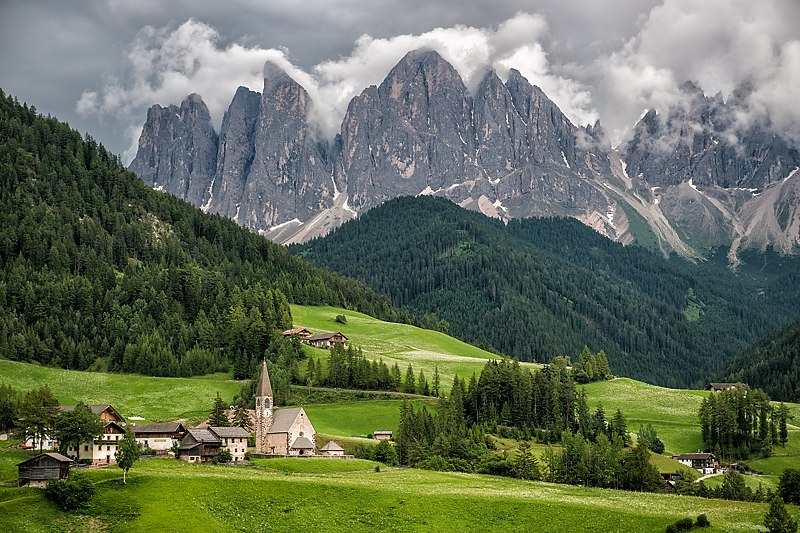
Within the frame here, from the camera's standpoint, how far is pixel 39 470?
8494 centimetres

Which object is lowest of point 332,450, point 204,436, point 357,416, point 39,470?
point 332,450

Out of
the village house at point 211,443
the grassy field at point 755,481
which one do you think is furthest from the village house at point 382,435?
the grassy field at point 755,481

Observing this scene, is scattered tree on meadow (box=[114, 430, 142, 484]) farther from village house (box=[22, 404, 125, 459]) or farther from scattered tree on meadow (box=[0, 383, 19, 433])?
scattered tree on meadow (box=[0, 383, 19, 433])

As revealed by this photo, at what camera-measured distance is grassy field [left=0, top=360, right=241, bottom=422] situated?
143625 mm

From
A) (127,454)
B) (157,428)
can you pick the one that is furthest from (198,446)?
(127,454)

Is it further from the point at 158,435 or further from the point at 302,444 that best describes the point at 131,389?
the point at 302,444

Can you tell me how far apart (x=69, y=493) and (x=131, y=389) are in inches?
3022

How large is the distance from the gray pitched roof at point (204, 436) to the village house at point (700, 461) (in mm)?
70038

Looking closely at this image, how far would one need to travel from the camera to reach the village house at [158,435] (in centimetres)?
11794

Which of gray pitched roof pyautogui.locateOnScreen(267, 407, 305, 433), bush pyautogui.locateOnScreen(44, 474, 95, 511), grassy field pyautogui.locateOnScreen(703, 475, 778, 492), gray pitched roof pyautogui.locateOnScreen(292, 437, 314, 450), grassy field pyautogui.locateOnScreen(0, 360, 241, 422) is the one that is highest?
grassy field pyautogui.locateOnScreen(0, 360, 241, 422)

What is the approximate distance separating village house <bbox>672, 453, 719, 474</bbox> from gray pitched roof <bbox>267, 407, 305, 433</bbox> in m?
58.7

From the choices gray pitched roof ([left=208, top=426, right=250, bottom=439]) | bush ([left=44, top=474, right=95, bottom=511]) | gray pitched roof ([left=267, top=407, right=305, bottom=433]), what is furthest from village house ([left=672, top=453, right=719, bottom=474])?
bush ([left=44, top=474, right=95, bottom=511])

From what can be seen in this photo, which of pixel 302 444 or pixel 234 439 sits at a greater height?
pixel 234 439

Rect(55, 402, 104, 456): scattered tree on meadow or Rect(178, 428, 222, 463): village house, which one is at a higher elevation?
Result: Rect(55, 402, 104, 456): scattered tree on meadow
